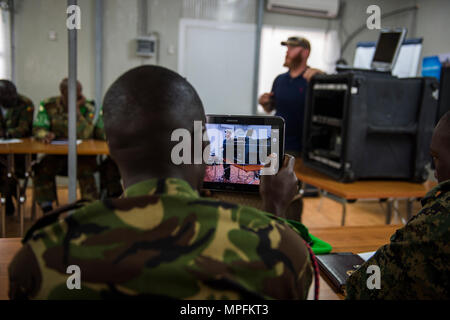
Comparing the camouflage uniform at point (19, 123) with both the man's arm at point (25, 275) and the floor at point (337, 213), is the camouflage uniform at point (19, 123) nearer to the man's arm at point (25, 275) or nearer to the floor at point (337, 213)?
the floor at point (337, 213)

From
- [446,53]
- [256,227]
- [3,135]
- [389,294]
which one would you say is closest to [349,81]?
[389,294]

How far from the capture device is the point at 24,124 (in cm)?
378

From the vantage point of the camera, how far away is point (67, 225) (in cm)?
66

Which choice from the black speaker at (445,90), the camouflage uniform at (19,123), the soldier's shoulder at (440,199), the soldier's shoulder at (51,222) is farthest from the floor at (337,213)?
the soldier's shoulder at (51,222)

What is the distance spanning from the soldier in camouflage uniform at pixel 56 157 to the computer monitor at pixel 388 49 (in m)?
2.43

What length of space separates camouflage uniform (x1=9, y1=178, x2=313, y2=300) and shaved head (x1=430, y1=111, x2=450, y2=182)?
0.62 m

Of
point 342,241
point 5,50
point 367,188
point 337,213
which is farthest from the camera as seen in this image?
point 5,50

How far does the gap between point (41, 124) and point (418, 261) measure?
11.5 ft

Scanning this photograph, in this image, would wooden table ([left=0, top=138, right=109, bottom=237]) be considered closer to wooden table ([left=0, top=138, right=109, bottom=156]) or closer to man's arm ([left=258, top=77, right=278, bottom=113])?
wooden table ([left=0, top=138, right=109, bottom=156])

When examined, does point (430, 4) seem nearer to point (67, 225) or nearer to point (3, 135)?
point (3, 135)

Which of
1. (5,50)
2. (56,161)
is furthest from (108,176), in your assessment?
(5,50)

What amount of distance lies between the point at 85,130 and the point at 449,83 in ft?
13.2

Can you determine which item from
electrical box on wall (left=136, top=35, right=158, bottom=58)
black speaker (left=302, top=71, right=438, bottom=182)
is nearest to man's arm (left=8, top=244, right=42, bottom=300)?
black speaker (left=302, top=71, right=438, bottom=182)

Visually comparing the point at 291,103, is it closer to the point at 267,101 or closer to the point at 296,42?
the point at 267,101
